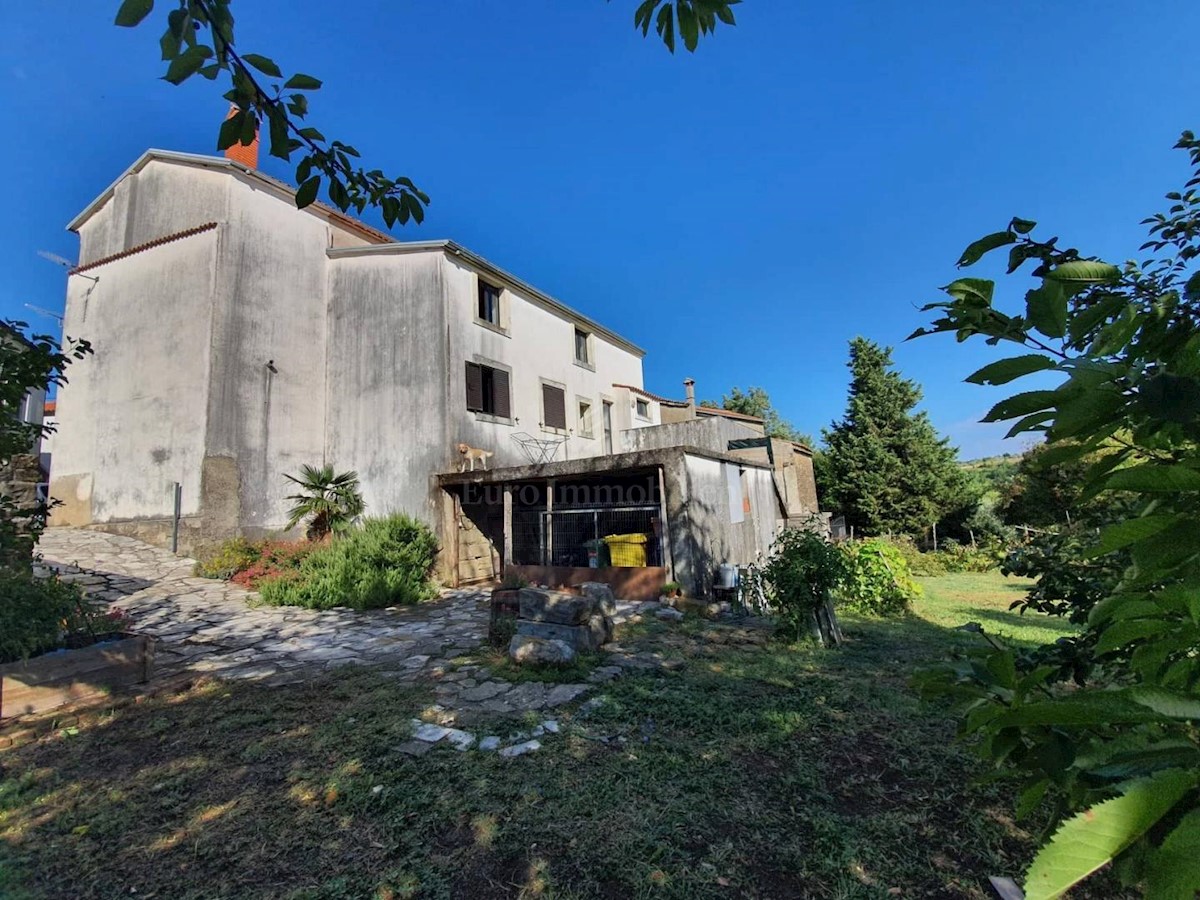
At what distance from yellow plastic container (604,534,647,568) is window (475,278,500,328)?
273 inches

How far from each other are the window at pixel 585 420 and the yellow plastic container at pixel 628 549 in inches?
285

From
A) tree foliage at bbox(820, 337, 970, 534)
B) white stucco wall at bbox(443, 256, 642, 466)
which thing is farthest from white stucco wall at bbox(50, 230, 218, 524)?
tree foliage at bbox(820, 337, 970, 534)

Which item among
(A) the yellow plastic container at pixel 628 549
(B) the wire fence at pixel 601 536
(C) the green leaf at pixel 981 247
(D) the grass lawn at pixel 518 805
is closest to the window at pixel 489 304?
(B) the wire fence at pixel 601 536

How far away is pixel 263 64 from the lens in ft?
4.59

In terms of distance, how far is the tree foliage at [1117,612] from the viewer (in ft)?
1.67

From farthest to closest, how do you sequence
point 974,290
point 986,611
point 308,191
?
point 986,611 < point 308,191 < point 974,290

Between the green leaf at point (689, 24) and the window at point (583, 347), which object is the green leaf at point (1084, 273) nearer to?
the green leaf at point (689, 24)

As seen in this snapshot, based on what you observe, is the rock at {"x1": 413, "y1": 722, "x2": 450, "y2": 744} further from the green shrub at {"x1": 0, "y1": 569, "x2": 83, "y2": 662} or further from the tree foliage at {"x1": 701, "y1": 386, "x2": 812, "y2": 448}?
the tree foliage at {"x1": 701, "y1": 386, "x2": 812, "y2": 448}

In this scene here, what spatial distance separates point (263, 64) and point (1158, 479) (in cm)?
200

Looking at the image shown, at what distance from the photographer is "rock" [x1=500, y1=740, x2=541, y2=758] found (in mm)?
3366

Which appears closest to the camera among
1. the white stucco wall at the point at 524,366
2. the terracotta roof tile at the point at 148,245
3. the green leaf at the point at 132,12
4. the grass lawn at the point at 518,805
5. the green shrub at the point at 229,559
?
the green leaf at the point at 132,12

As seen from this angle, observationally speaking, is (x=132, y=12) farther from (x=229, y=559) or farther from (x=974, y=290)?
(x=229, y=559)

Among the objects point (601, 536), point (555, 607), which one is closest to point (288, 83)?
point (555, 607)

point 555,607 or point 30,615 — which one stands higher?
point 30,615
